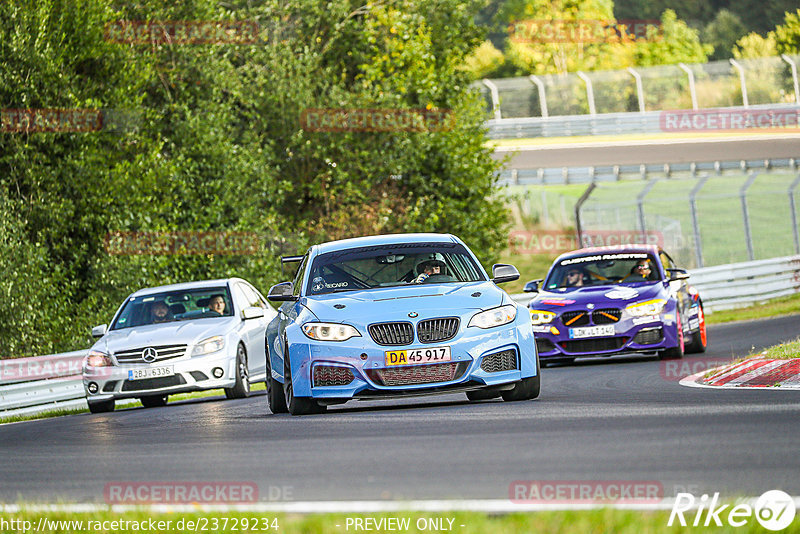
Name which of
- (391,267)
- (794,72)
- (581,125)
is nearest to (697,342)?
(391,267)

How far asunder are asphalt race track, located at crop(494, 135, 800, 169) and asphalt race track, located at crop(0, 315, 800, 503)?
122 ft

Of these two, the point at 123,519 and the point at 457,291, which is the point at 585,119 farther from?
the point at 123,519

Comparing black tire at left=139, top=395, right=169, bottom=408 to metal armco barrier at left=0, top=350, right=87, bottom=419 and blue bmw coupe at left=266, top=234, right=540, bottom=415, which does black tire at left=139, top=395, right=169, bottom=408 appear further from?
blue bmw coupe at left=266, top=234, right=540, bottom=415

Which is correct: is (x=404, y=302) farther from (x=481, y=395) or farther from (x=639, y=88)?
(x=639, y=88)

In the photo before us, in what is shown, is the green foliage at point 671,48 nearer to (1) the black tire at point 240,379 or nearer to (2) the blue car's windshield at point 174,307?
(2) the blue car's windshield at point 174,307

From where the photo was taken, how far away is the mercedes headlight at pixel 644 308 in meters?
17.0

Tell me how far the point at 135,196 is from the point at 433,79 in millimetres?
10774

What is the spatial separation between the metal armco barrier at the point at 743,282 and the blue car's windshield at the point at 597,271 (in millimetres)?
11417

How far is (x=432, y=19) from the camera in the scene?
35906 mm

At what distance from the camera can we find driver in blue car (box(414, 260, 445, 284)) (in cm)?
1205

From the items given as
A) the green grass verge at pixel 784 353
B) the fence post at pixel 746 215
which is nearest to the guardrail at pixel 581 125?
the fence post at pixel 746 215

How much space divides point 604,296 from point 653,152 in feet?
119

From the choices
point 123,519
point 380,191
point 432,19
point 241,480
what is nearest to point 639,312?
point 241,480

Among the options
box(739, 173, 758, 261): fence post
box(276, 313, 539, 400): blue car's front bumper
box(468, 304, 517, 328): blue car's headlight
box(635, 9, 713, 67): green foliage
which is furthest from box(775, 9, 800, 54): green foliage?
box(276, 313, 539, 400): blue car's front bumper
